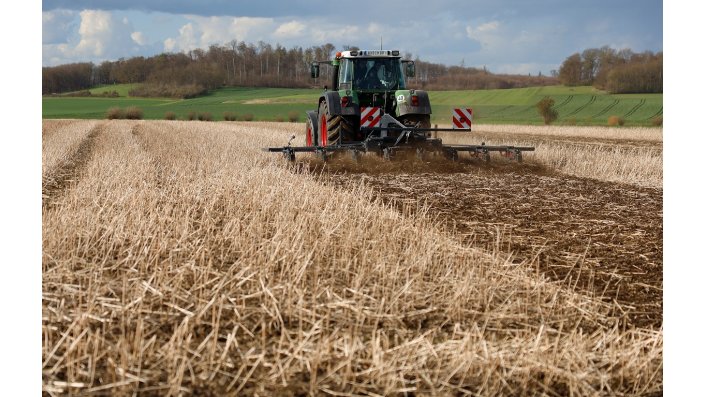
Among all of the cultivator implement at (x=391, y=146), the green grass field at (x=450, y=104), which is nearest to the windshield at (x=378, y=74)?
the cultivator implement at (x=391, y=146)

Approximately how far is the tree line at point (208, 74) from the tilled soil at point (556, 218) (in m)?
45.3

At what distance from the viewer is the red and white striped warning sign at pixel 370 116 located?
13.5m

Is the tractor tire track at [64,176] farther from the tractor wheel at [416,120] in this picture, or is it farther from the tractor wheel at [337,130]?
the tractor wheel at [416,120]

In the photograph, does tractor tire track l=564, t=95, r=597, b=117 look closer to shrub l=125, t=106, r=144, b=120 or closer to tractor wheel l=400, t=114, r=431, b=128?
shrub l=125, t=106, r=144, b=120

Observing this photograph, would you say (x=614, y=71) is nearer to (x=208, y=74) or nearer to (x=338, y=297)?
(x=208, y=74)

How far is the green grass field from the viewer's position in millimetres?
48531

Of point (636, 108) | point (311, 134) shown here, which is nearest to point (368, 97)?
point (311, 134)

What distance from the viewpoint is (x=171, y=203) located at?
7.62 meters

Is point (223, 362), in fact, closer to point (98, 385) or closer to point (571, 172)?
point (98, 385)

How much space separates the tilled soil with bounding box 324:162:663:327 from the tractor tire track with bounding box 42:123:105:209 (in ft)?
12.1

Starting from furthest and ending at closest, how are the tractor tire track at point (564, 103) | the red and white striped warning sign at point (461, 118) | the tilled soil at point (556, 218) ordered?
the tractor tire track at point (564, 103) < the red and white striped warning sign at point (461, 118) < the tilled soil at point (556, 218)

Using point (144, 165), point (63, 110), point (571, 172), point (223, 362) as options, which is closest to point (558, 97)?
point (63, 110)

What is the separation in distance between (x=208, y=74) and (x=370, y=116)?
56936 mm

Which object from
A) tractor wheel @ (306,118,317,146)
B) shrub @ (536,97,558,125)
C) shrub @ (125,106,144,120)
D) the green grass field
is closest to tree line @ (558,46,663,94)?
the green grass field
